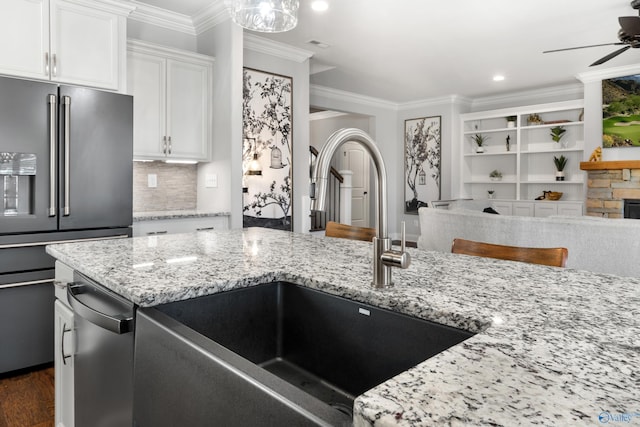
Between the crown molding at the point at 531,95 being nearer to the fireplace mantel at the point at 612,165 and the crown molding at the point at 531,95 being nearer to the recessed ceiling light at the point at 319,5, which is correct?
the fireplace mantel at the point at 612,165

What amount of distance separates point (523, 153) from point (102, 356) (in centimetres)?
713

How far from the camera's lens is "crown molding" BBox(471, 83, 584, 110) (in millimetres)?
6531

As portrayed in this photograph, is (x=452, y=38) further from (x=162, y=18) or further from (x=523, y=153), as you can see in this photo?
(x=523, y=153)

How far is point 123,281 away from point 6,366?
211 cm

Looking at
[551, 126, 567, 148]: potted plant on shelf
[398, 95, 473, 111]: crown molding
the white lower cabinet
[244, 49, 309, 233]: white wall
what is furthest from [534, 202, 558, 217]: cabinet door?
the white lower cabinet

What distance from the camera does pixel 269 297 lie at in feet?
3.92

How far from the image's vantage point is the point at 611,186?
560 cm

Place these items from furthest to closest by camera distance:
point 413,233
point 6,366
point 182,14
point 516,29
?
1. point 413,233
2. point 516,29
3. point 182,14
4. point 6,366

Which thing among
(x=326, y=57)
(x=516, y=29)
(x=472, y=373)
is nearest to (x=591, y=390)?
(x=472, y=373)

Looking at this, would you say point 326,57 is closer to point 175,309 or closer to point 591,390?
point 175,309

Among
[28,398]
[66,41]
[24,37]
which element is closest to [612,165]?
[66,41]

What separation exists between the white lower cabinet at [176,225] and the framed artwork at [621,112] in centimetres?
535

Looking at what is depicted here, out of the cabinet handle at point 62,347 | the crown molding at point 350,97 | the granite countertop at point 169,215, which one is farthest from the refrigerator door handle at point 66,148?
the crown molding at point 350,97

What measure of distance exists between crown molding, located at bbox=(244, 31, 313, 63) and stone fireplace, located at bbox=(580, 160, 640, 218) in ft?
13.5
